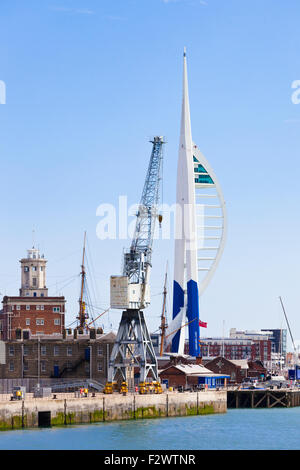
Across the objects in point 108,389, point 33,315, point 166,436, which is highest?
point 33,315

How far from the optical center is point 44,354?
112688 millimetres

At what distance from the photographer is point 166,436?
8062 cm

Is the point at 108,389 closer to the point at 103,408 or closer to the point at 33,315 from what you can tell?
the point at 103,408

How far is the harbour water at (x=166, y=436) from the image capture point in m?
74.0

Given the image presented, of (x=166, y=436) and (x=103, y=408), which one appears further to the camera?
(x=103, y=408)

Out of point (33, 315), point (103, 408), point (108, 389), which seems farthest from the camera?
point (33, 315)

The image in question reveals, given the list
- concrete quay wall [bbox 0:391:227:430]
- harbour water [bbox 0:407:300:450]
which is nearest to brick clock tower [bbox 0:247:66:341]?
concrete quay wall [bbox 0:391:227:430]

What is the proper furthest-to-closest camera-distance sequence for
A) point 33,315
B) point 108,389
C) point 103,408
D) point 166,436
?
1. point 33,315
2. point 108,389
3. point 103,408
4. point 166,436

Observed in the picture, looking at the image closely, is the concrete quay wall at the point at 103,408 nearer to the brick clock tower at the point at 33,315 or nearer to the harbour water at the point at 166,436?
the harbour water at the point at 166,436

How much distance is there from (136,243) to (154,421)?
2312cm

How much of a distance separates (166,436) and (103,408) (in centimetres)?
1191

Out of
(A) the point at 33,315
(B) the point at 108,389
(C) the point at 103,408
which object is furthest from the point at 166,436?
(A) the point at 33,315

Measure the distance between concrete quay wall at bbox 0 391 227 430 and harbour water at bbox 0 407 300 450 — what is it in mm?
1526
